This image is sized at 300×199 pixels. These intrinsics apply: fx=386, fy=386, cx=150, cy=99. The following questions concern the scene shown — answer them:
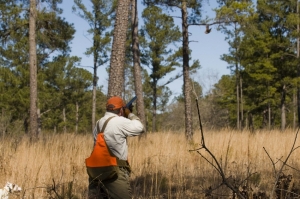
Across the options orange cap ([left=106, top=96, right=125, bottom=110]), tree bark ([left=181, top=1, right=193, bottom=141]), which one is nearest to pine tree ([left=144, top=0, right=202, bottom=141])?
tree bark ([left=181, top=1, right=193, bottom=141])

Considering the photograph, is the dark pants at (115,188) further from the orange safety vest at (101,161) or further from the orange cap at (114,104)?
the orange cap at (114,104)

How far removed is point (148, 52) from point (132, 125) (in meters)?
Answer: 26.1

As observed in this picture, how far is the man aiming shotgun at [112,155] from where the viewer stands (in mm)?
3904

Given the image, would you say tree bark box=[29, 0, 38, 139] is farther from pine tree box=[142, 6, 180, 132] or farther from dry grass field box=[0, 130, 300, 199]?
pine tree box=[142, 6, 180, 132]

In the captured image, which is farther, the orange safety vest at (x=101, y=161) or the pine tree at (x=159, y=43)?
the pine tree at (x=159, y=43)

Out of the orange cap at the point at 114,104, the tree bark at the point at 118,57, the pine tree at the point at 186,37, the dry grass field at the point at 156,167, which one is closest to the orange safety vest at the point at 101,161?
the orange cap at the point at 114,104

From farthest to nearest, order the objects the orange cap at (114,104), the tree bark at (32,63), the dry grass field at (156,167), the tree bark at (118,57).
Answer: the tree bark at (32,63), the tree bark at (118,57), the dry grass field at (156,167), the orange cap at (114,104)

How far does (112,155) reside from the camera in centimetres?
399

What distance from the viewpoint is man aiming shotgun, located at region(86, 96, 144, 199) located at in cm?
390

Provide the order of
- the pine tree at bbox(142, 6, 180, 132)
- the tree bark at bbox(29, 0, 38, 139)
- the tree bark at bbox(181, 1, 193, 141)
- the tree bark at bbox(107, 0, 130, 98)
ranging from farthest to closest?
the pine tree at bbox(142, 6, 180, 132), the tree bark at bbox(29, 0, 38, 139), the tree bark at bbox(181, 1, 193, 141), the tree bark at bbox(107, 0, 130, 98)

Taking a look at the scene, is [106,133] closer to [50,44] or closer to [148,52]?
[50,44]

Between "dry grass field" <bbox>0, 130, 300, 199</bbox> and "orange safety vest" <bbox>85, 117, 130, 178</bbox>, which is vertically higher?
"orange safety vest" <bbox>85, 117, 130, 178</bbox>

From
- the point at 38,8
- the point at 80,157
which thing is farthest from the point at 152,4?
the point at 80,157

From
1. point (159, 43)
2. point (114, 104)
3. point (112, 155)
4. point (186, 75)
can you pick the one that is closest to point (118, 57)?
point (114, 104)
